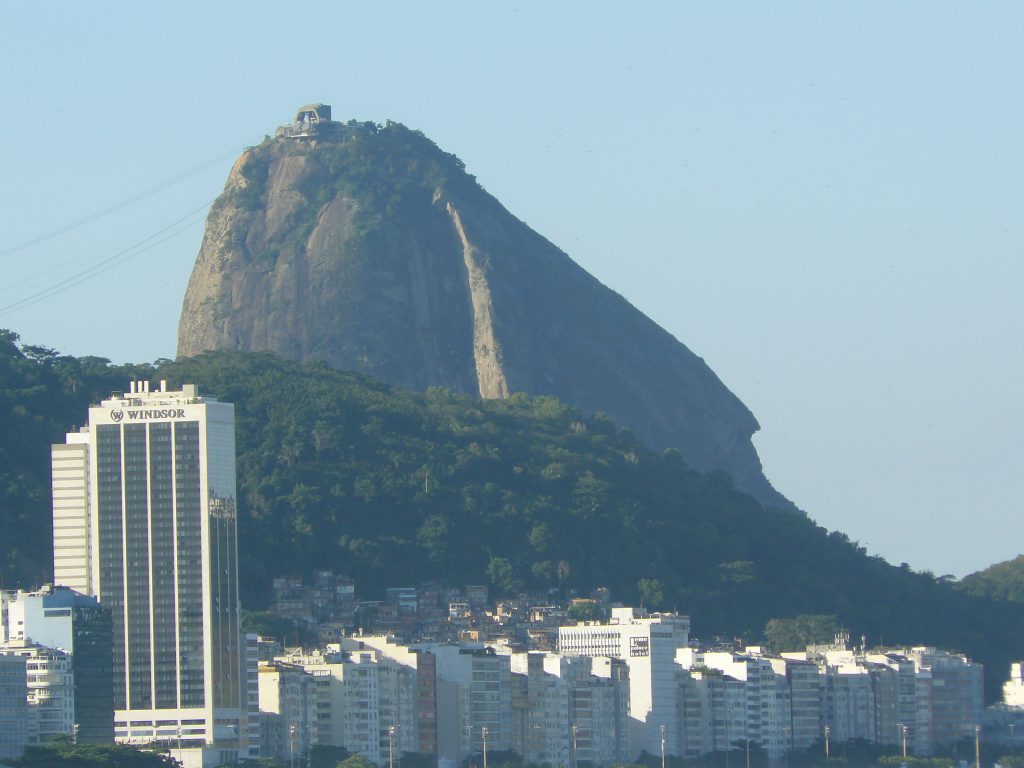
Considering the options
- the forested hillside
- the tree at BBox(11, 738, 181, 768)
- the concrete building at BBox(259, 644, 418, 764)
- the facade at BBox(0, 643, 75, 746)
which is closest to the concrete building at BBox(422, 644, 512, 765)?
the concrete building at BBox(259, 644, 418, 764)

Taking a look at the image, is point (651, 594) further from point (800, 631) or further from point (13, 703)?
point (13, 703)

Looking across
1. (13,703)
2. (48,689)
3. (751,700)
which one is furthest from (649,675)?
(13,703)

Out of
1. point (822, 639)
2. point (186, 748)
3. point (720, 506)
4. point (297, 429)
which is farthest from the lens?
point (720, 506)

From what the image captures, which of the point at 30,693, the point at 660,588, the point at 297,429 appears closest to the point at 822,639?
the point at 660,588

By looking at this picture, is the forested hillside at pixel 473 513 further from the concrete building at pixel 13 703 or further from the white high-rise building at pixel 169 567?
the concrete building at pixel 13 703

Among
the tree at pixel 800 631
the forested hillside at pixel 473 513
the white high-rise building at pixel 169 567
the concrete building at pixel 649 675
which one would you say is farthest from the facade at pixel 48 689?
the tree at pixel 800 631

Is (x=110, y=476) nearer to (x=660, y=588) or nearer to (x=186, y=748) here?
(x=186, y=748)
